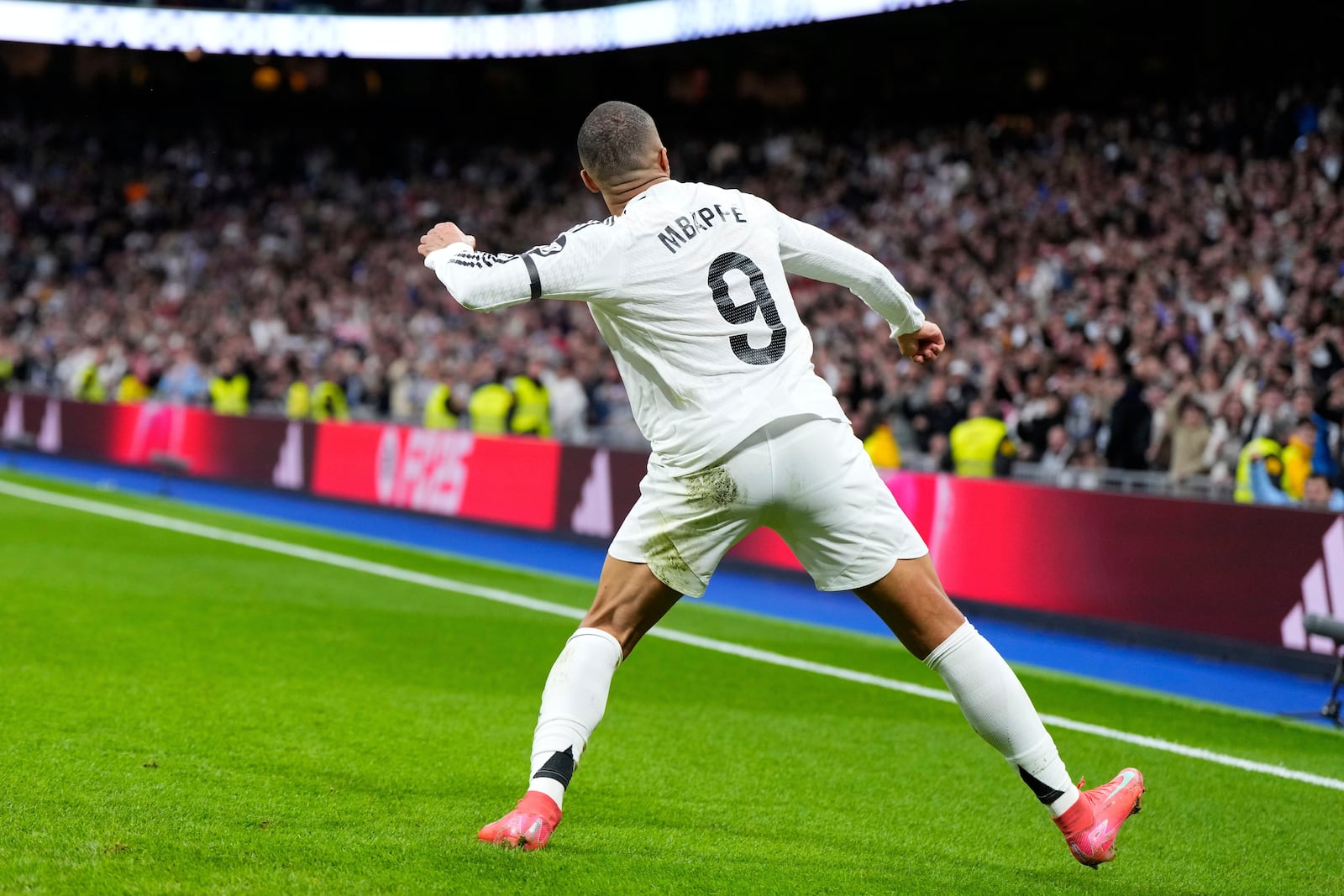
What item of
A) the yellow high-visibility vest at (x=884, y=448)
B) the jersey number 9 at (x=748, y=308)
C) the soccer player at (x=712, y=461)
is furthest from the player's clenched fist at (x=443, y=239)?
the yellow high-visibility vest at (x=884, y=448)

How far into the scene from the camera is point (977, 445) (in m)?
12.9

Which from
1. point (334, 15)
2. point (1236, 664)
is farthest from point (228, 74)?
point (1236, 664)

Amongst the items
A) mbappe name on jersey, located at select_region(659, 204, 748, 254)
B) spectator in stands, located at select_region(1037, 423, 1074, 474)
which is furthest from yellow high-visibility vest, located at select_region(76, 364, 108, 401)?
mbappe name on jersey, located at select_region(659, 204, 748, 254)

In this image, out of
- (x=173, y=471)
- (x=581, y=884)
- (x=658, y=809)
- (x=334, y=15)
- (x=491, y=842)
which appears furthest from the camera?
(x=334, y=15)

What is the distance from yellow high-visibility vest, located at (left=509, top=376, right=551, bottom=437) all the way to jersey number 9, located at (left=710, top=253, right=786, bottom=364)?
41.8 feet

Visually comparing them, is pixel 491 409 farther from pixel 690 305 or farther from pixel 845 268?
pixel 690 305

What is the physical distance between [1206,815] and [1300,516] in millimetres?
4312

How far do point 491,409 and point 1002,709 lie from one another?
43.0ft

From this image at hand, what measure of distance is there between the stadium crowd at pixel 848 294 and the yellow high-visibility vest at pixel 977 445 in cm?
8

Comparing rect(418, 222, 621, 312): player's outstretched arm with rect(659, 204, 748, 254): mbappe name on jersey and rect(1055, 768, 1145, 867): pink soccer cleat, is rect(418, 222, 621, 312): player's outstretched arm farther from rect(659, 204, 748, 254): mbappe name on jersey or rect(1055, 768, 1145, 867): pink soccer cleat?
rect(1055, 768, 1145, 867): pink soccer cleat

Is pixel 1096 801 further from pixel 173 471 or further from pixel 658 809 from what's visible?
pixel 173 471

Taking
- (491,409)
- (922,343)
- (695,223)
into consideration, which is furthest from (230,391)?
(695,223)

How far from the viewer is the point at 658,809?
508 centimetres

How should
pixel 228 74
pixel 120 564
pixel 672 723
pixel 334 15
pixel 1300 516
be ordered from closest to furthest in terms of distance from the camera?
1. pixel 672 723
2. pixel 1300 516
3. pixel 120 564
4. pixel 334 15
5. pixel 228 74
